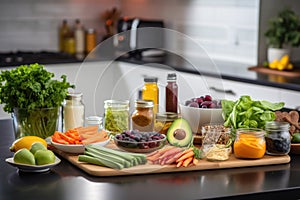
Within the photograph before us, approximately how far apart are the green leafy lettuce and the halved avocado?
0.15 meters

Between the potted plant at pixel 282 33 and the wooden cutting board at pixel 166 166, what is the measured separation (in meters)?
2.35

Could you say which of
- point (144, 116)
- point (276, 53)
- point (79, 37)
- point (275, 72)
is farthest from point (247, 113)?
point (79, 37)

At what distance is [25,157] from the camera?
2.01 meters

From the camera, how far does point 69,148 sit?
A: 2.20m

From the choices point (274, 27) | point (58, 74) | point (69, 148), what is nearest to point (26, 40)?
point (58, 74)

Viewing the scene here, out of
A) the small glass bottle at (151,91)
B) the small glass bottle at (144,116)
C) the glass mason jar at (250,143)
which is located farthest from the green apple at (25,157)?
the glass mason jar at (250,143)

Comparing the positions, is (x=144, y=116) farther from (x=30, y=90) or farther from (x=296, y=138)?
(x=296, y=138)

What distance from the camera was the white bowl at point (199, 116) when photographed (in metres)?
2.39

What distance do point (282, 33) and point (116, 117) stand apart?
93.6 inches

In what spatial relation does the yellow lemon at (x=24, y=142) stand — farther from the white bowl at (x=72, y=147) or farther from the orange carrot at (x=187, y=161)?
the orange carrot at (x=187, y=161)

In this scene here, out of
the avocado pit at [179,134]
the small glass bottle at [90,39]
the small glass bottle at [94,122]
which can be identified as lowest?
the avocado pit at [179,134]

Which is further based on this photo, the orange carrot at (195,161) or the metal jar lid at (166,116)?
the metal jar lid at (166,116)

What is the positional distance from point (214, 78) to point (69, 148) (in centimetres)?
81

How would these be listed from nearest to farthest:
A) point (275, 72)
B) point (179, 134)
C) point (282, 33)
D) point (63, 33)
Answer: point (179, 134) < point (275, 72) < point (282, 33) < point (63, 33)
